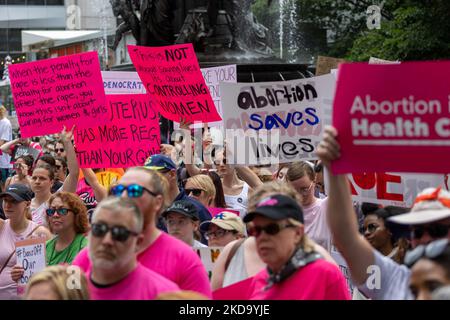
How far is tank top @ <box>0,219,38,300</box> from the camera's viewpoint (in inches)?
328

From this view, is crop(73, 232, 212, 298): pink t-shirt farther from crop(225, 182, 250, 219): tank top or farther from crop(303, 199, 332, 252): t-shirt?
crop(225, 182, 250, 219): tank top

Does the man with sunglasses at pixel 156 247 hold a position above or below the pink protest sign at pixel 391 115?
below

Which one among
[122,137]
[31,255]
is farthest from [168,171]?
A: [122,137]

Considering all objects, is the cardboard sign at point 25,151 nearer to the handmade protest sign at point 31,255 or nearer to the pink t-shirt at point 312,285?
the handmade protest sign at point 31,255

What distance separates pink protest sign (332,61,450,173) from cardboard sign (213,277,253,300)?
94 centimetres

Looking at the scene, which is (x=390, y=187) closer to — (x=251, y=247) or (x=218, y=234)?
(x=218, y=234)

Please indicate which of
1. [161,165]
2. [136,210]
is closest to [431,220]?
[136,210]

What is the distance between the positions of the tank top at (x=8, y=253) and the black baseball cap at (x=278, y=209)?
3548 mm

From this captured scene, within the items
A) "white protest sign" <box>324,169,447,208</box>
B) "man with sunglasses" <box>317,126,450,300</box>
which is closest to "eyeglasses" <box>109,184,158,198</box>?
"man with sunglasses" <box>317,126,450,300</box>

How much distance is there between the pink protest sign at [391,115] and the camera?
4883mm


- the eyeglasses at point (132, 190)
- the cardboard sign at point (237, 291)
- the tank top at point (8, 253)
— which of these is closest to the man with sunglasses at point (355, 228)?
the cardboard sign at point (237, 291)

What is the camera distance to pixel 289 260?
5.08m
